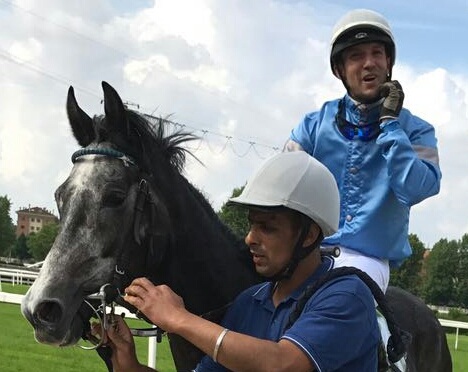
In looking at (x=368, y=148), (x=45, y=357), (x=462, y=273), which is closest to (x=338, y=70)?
(x=368, y=148)

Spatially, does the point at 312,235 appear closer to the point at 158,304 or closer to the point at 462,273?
the point at 158,304

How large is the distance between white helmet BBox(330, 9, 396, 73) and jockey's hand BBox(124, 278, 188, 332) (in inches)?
75.0

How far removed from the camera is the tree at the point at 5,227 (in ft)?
278

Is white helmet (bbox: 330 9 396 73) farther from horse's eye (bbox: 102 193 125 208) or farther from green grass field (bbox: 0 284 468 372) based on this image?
green grass field (bbox: 0 284 468 372)

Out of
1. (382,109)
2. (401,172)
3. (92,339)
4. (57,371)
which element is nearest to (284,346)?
(92,339)

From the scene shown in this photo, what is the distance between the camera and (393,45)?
3.67 metres

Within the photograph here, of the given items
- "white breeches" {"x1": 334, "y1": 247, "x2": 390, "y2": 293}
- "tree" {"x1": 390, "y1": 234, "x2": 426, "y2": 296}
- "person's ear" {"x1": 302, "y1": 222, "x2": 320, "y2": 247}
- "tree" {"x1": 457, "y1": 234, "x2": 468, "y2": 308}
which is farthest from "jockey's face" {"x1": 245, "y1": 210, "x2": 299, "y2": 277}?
"tree" {"x1": 457, "y1": 234, "x2": 468, "y2": 308}

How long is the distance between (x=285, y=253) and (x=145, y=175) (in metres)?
1.48

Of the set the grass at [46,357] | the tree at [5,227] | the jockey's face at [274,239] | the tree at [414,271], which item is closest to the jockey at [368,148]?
the jockey's face at [274,239]

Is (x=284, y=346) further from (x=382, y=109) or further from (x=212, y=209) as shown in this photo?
(x=212, y=209)

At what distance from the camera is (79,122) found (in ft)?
12.3

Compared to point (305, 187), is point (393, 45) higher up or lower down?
higher up

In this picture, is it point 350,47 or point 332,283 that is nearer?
point 332,283

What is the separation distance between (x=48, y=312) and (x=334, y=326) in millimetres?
1483
